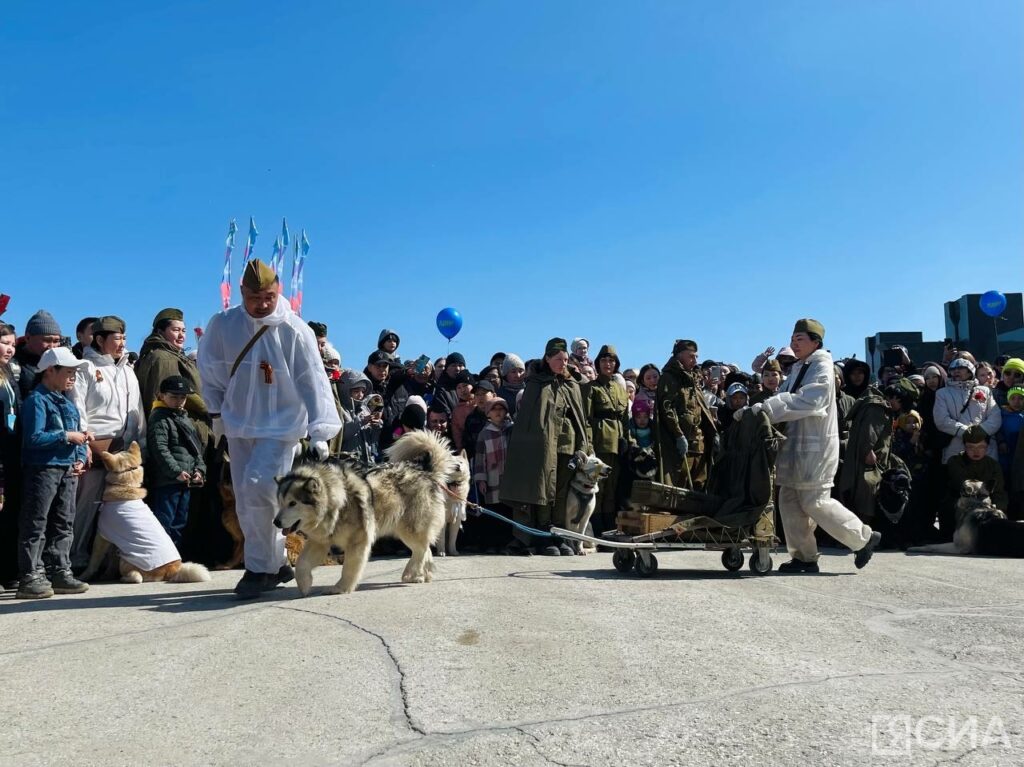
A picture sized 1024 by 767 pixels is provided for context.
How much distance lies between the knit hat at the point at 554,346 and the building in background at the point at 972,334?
16.8 m

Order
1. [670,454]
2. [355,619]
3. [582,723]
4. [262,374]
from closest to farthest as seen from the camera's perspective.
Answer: [582,723] → [355,619] → [262,374] → [670,454]

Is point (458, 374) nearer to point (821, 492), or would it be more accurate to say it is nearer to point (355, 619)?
point (821, 492)

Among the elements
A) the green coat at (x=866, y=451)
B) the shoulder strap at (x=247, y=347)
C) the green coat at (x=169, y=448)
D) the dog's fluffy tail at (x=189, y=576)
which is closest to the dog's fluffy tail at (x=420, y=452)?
the shoulder strap at (x=247, y=347)

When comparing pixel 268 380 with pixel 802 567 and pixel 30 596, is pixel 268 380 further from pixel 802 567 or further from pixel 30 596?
pixel 802 567

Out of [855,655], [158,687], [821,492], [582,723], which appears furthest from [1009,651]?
[158,687]

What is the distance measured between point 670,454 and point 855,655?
6310mm

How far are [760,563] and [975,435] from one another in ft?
15.5

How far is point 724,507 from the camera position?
8094 millimetres

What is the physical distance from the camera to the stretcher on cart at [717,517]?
25.9ft

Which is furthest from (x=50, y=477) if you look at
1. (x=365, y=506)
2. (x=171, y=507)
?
(x=365, y=506)

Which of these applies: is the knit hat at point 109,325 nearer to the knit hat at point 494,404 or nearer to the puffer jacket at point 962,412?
the knit hat at point 494,404

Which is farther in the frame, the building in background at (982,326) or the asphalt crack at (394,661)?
the building in background at (982,326)

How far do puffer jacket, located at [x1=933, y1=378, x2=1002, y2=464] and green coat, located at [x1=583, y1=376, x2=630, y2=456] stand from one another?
4.40 metres

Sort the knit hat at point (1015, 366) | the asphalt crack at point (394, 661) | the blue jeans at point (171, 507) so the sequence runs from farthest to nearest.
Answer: the knit hat at point (1015, 366), the blue jeans at point (171, 507), the asphalt crack at point (394, 661)
